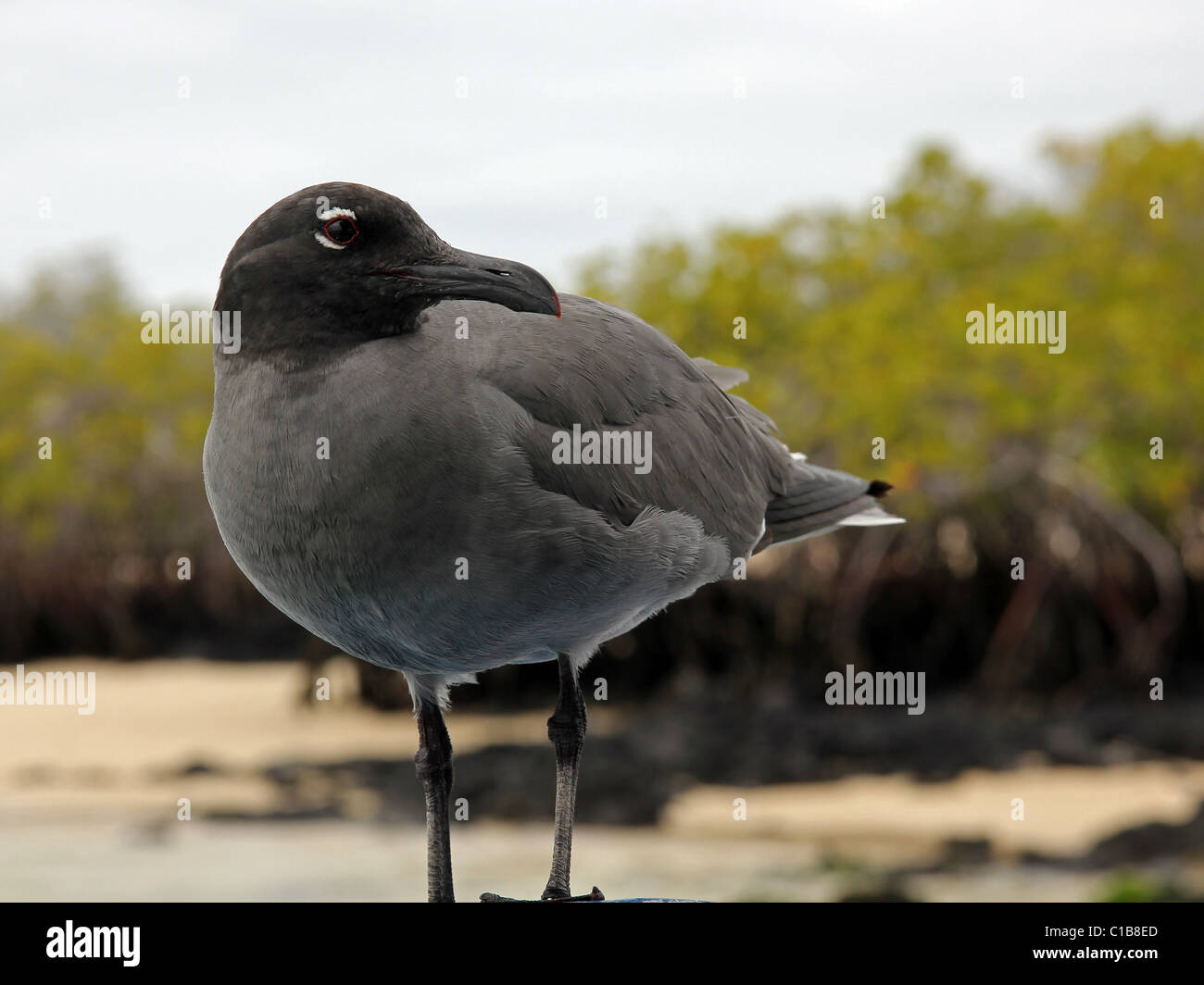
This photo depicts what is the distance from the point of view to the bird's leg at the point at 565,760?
3891 millimetres

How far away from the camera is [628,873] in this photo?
21891mm

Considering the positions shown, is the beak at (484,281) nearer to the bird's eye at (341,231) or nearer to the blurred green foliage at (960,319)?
the bird's eye at (341,231)

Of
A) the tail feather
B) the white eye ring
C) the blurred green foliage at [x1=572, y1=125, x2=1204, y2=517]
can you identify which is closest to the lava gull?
the white eye ring

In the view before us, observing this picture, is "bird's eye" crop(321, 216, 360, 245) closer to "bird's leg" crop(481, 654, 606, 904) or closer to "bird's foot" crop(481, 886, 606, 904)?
→ "bird's leg" crop(481, 654, 606, 904)

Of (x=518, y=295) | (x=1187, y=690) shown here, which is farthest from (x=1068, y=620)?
(x=518, y=295)

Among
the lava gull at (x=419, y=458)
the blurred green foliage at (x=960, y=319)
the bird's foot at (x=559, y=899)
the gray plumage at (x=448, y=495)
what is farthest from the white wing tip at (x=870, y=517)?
the blurred green foliage at (x=960, y=319)

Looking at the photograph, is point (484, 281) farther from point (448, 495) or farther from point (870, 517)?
point (870, 517)

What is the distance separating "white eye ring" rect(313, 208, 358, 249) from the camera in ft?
11.2

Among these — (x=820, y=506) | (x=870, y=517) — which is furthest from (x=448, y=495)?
(x=870, y=517)

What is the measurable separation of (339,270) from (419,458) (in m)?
0.47

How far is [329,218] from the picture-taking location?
3410 mm

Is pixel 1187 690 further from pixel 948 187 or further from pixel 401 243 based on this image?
pixel 401 243

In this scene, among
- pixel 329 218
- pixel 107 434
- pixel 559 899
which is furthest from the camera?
pixel 107 434

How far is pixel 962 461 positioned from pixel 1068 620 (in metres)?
4.57
